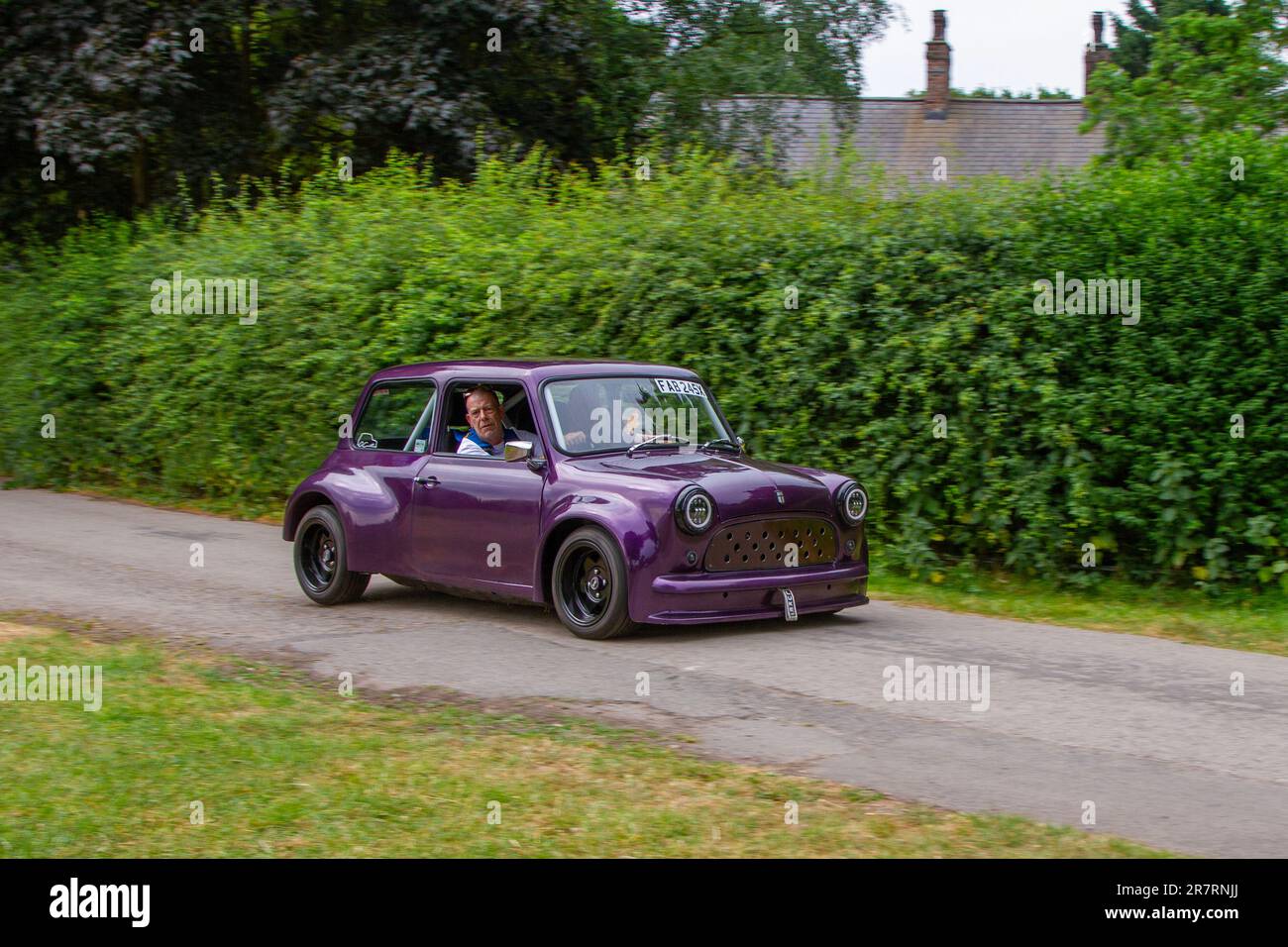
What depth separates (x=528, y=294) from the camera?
13.7 meters

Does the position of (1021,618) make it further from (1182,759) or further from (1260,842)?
(1260,842)

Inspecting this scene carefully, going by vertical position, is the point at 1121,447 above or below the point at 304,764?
above

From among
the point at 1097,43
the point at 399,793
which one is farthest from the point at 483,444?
the point at 1097,43

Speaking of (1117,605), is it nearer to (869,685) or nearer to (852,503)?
(852,503)

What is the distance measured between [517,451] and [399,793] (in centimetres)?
414

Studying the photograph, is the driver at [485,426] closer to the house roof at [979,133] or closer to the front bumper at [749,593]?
the front bumper at [749,593]

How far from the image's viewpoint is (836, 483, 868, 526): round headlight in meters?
9.38

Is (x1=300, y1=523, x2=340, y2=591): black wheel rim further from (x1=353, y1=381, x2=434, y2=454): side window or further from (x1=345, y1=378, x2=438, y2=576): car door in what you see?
(x1=353, y1=381, x2=434, y2=454): side window

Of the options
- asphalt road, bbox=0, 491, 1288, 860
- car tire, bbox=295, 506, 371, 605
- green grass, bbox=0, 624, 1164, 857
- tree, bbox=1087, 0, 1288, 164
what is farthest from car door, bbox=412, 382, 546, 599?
tree, bbox=1087, 0, 1288, 164

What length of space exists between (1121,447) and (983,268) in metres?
1.70

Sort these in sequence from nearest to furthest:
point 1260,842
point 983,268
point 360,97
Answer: point 1260,842
point 983,268
point 360,97

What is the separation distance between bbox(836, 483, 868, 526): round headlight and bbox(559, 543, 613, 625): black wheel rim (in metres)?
1.57

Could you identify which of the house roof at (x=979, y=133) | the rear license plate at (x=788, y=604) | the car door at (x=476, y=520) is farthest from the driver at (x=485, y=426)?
the house roof at (x=979, y=133)

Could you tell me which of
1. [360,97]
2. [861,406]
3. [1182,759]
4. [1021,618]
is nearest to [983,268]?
[861,406]
